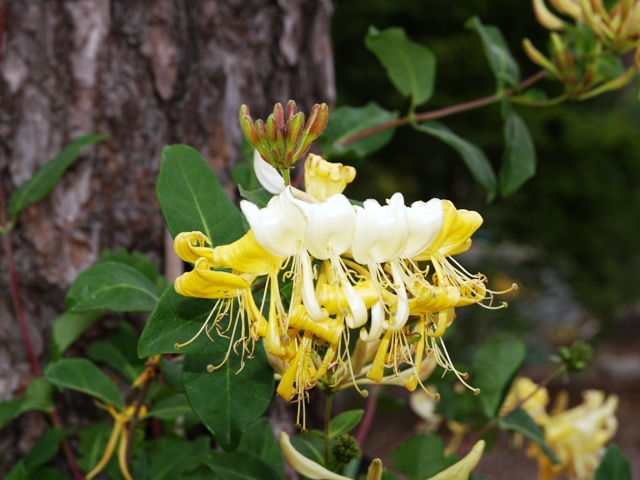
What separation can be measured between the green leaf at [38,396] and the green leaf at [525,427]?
642mm

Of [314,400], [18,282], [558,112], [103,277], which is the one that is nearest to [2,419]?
[18,282]

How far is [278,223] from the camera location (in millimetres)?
445

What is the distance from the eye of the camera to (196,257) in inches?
19.2

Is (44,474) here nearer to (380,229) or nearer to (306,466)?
(306,466)

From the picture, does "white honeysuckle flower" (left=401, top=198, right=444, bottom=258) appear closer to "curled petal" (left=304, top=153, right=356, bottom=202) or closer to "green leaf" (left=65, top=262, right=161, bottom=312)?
"curled petal" (left=304, top=153, right=356, bottom=202)

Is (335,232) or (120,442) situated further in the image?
(120,442)

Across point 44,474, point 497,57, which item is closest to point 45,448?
point 44,474

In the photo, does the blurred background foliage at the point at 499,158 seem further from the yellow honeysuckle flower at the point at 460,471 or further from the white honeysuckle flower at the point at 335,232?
the white honeysuckle flower at the point at 335,232

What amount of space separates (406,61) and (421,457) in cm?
59

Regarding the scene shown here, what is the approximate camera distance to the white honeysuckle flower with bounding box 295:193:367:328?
433mm

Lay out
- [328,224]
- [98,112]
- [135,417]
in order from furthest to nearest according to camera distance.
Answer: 1. [98,112]
2. [135,417]
3. [328,224]

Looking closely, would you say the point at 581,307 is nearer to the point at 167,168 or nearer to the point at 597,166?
the point at 597,166

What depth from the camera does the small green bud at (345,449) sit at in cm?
64

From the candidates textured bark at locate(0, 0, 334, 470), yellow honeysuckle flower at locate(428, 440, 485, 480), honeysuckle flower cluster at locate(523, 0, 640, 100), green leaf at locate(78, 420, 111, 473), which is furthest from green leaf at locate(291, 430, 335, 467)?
honeysuckle flower cluster at locate(523, 0, 640, 100)
